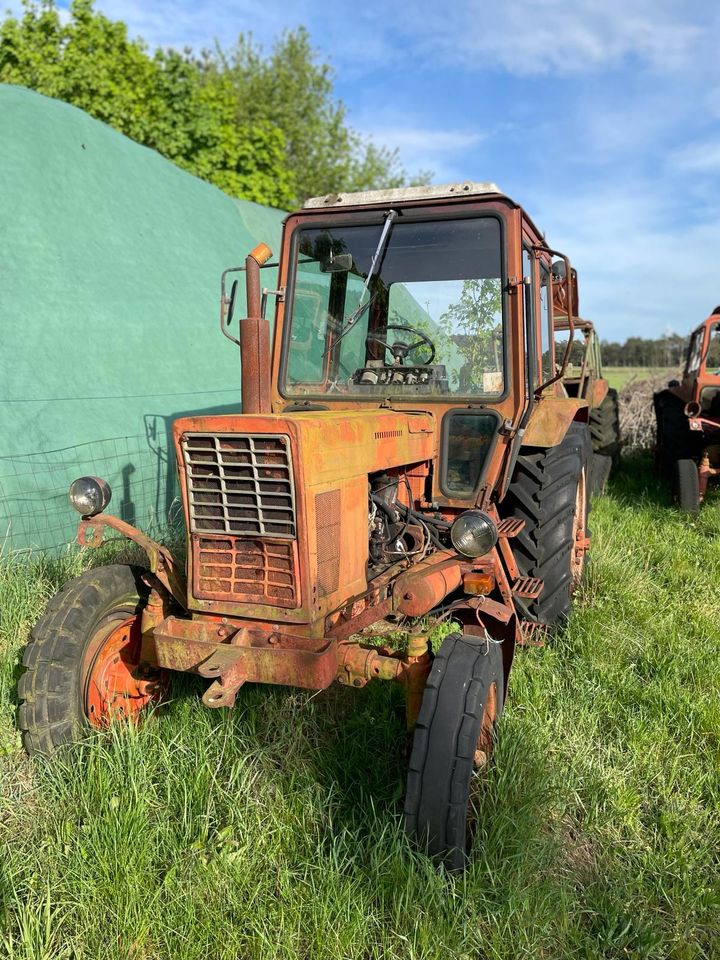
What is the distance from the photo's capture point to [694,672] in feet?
12.7

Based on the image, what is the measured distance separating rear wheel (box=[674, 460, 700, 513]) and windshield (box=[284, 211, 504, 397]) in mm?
3956

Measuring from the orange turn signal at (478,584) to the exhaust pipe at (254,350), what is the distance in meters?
1.17

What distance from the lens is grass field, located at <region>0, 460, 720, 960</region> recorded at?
2225 millimetres

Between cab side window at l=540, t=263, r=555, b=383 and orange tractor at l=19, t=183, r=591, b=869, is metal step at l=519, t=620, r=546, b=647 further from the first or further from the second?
cab side window at l=540, t=263, r=555, b=383

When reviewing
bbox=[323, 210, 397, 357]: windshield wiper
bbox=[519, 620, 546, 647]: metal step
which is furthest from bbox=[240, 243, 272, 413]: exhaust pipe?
bbox=[519, 620, 546, 647]: metal step

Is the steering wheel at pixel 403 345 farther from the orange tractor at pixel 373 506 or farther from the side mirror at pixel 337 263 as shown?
the side mirror at pixel 337 263

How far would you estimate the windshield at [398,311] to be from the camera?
3.65 m

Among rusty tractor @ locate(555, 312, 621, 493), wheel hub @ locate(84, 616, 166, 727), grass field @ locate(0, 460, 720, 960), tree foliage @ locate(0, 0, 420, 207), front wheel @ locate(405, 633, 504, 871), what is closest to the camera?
grass field @ locate(0, 460, 720, 960)

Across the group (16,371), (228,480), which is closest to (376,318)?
(228,480)

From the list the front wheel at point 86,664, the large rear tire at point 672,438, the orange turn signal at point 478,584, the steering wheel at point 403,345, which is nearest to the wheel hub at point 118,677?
the front wheel at point 86,664

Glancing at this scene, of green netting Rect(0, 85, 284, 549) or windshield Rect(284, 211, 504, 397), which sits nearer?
windshield Rect(284, 211, 504, 397)

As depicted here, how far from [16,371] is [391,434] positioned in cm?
373

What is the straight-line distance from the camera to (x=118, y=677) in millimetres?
3395

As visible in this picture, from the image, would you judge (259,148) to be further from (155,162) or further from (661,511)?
(661,511)
